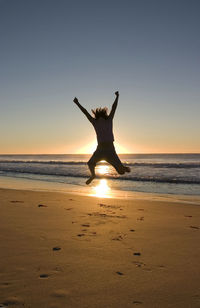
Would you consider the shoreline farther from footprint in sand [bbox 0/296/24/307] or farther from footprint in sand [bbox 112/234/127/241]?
footprint in sand [bbox 0/296/24/307]

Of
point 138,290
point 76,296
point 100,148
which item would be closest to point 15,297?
point 76,296

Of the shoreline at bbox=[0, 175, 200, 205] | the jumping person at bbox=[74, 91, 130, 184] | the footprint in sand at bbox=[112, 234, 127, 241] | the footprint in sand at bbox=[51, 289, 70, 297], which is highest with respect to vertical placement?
the shoreline at bbox=[0, 175, 200, 205]

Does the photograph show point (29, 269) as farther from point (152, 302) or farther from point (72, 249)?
point (152, 302)

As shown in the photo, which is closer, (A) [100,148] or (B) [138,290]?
(B) [138,290]

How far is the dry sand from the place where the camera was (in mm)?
3904

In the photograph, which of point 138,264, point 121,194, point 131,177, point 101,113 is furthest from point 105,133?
point 131,177

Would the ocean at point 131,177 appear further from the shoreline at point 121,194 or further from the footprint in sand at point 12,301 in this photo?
the footprint in sand at point 12,301

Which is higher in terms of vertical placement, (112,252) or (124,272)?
(112,252)

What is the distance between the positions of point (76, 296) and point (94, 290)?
0.28 metres

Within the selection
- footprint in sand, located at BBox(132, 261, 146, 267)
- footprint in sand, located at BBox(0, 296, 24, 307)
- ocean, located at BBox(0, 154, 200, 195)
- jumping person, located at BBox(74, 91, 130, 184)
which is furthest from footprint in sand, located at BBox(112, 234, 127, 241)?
ocean, located at BBox(0, 154, 200, 195)

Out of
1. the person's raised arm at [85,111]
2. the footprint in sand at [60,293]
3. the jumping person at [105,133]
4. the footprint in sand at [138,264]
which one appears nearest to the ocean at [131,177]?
the jumping person at [105,133]

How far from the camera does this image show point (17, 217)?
27.4ft

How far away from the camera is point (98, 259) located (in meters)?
5.21

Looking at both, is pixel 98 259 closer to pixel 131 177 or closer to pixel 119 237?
pixel 119 237
